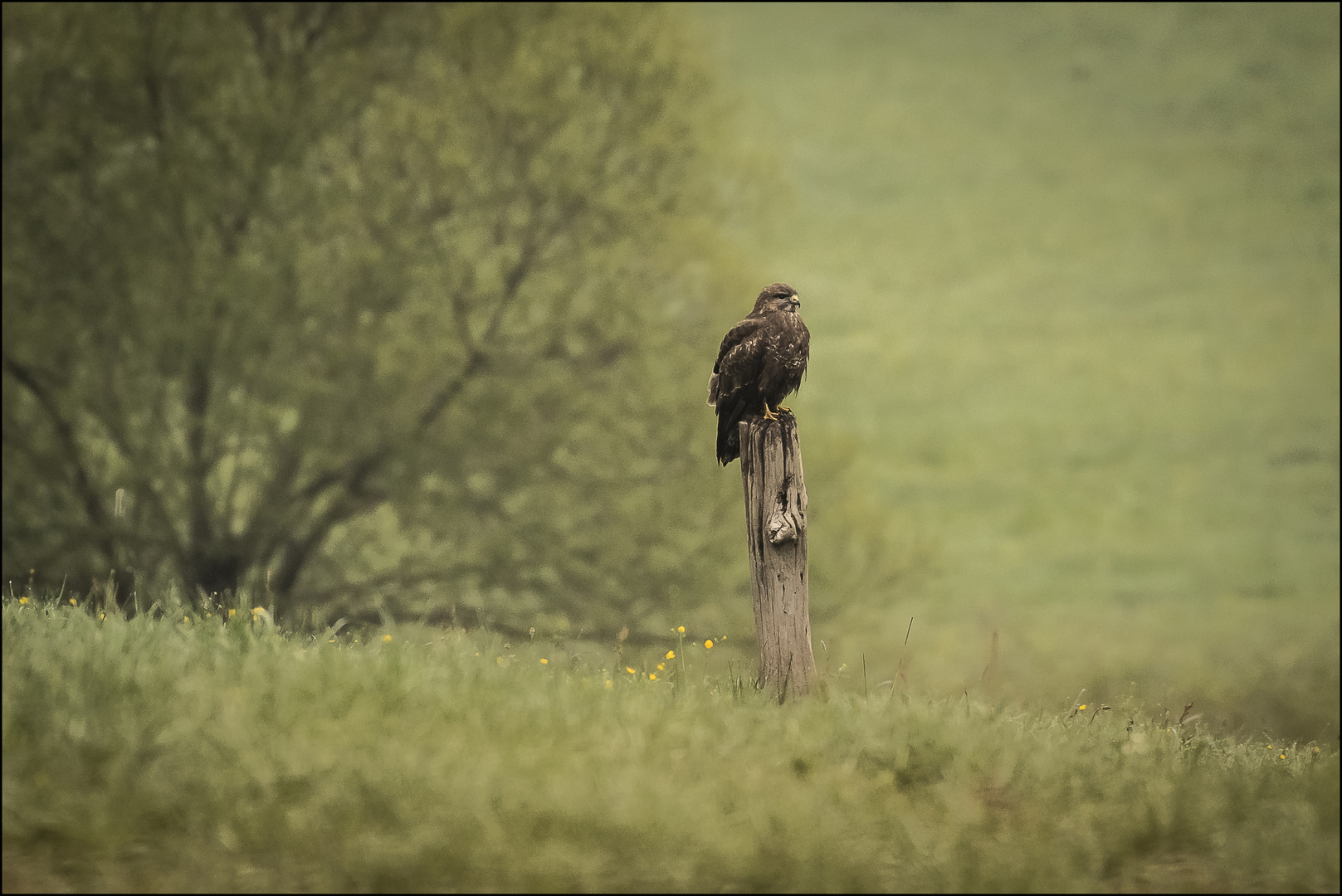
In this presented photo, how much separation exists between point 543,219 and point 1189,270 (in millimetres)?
20290

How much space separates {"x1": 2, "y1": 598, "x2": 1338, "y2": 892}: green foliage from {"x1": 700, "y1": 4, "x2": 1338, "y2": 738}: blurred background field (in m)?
6.71

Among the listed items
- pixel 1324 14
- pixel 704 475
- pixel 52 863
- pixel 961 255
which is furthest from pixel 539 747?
pixel 1324 14

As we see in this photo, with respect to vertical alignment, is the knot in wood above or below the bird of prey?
below

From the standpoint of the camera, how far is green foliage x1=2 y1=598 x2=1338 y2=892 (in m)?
3.60

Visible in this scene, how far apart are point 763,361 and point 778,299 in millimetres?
510

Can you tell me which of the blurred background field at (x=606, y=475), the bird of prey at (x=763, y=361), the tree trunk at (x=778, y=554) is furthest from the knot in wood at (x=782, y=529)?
the bird of prey at (x=763, y=361)

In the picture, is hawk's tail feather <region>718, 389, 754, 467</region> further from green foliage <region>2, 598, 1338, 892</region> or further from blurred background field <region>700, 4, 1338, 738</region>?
blurred background field <region>700, 4, 1338, 738</region>

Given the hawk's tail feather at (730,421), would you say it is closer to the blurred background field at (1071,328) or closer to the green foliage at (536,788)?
the green foliage at (536,788)

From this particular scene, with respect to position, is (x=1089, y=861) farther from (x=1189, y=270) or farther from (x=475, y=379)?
(x=1189, y=270)

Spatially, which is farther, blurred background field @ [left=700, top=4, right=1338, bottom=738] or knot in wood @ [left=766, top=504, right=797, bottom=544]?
blurred background field @ [left=700, top=4, right=1338, bottom=738]

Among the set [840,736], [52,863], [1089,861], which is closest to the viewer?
Result: [52,863]

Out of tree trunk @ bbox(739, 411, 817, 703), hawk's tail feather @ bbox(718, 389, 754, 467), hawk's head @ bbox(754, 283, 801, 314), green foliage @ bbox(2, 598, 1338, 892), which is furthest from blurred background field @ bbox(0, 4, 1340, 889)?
hawk's head @ bbox(754, 283, 801, 314)

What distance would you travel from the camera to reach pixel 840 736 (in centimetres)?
479

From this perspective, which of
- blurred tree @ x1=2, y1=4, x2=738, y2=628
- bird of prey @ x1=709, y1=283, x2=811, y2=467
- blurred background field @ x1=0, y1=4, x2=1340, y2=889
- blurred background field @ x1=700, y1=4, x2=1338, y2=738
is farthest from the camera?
blurred background field @ x1=700, y1=4, x2=1338, y2=738
